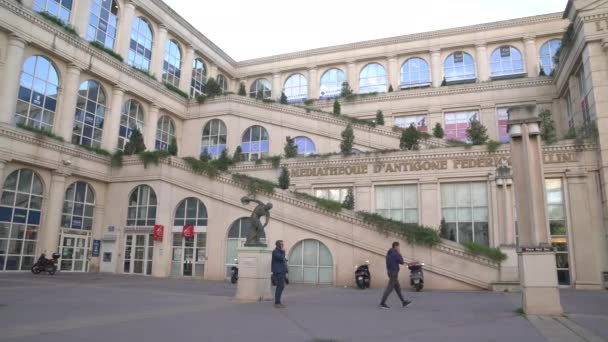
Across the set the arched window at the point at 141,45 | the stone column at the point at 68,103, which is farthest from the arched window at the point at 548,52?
the stone column at the point at 68,103

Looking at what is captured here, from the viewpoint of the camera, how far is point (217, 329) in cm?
779

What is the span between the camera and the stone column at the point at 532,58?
38.4 m

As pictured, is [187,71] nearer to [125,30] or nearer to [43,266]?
[125,30]

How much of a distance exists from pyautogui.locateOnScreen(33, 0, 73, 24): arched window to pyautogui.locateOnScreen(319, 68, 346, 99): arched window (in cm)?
2275

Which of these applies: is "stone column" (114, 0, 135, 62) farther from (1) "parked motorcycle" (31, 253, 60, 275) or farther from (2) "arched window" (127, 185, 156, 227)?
(1) "parked motorcycle" (31, 253, 60, 275)

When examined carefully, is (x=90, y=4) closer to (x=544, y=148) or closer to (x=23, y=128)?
(x=23, y=128)

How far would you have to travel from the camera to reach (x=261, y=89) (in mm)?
47625

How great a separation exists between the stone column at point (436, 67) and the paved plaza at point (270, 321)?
31268 millimetres

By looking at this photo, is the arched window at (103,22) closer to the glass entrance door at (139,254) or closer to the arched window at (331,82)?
the glass entrance door at (139,254)

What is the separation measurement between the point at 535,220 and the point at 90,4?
32.7 metres

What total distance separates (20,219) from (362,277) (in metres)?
19.3

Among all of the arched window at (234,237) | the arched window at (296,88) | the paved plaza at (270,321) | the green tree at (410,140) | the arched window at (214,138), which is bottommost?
the paved plaza at (270,321)

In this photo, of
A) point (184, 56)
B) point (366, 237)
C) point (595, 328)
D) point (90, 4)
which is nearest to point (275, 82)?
point (184, 56)

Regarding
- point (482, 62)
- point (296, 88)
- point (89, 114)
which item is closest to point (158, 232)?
point (89, 114)
